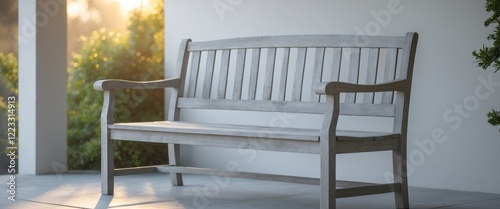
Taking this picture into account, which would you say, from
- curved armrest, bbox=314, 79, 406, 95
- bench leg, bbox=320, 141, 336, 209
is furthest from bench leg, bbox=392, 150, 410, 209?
bench leg, bbox=320, 141, 336, 209

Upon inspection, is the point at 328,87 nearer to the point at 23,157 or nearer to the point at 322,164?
the point at 322,164

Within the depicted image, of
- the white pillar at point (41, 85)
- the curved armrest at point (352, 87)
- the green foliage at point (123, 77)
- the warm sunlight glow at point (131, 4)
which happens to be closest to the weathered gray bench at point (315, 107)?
the curved armrest at point (352, 87)

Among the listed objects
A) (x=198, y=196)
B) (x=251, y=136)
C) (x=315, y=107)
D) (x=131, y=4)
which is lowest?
(x=198, y=196)

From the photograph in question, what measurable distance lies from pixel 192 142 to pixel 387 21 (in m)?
1.55

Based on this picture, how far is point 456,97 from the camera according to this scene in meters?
4.81

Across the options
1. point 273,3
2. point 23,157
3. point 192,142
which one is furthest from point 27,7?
point 192,142

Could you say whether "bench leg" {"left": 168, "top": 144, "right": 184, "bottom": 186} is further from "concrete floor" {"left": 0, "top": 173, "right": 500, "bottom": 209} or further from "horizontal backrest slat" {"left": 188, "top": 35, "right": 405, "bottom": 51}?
"horizontal backrest slat" {"left": 188, "top": 35, "right": 405, "bottom": 51}

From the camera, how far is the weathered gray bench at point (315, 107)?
366 centimetres

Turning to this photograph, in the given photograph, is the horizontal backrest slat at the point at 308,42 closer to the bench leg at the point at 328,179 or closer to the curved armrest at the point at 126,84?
the curved armrest at the point at 126,84

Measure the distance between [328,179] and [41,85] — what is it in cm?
270

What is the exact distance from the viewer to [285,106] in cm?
443

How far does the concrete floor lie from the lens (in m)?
4.27

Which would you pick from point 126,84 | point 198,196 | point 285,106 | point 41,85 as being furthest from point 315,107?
point 41,85

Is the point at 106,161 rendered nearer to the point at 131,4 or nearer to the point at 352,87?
the point at 352,87
